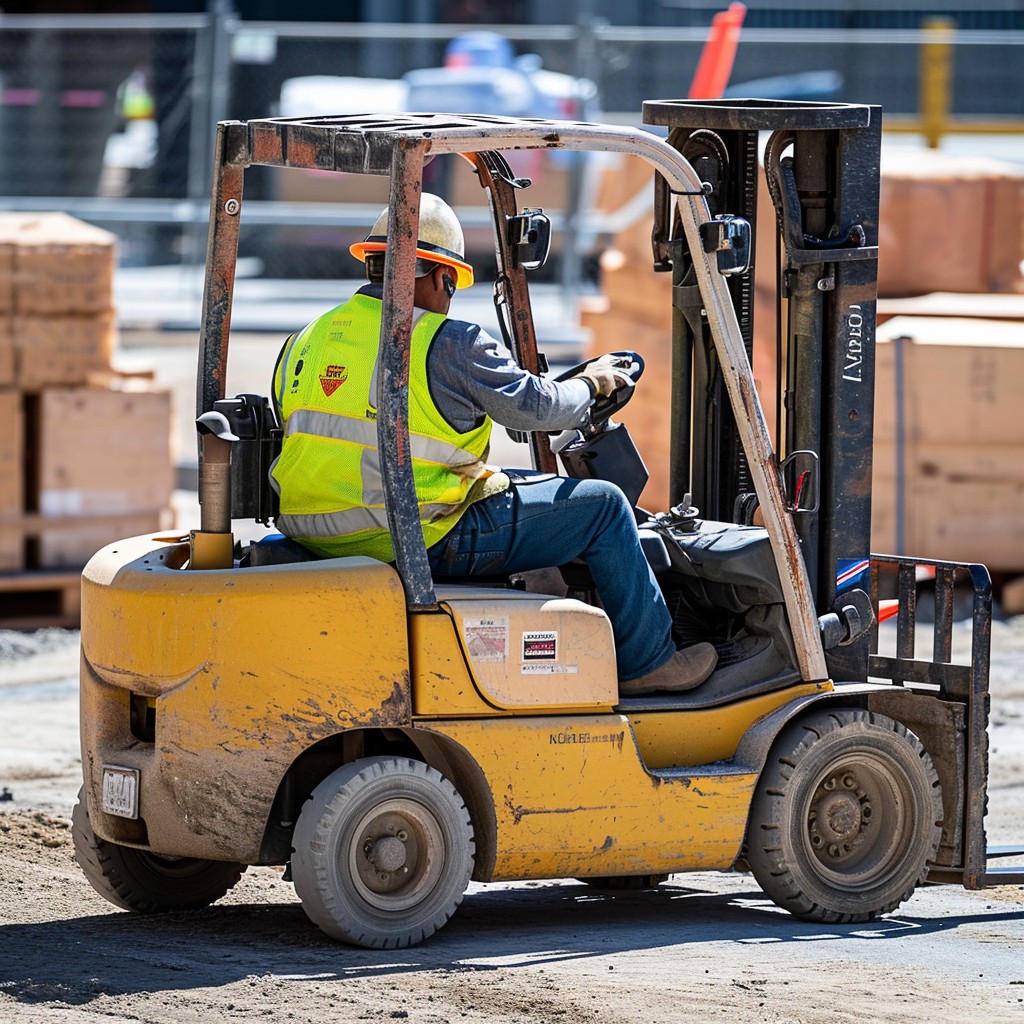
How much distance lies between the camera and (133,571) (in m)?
5.39

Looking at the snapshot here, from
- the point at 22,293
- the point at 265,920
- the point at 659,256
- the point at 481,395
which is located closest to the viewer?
the point at 481,395

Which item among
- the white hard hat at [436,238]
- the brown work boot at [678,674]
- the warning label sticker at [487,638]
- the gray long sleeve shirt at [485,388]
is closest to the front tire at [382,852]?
the warning label sticker at [487,638]

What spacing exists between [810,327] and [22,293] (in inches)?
209

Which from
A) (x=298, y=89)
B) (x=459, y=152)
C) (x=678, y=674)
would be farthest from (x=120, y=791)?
(x=298, y=89)

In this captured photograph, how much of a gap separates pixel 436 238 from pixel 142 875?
195 cm

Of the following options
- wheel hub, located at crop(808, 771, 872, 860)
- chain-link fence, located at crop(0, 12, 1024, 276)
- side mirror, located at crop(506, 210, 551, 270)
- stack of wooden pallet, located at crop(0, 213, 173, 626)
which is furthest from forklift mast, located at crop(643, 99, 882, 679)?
chain-link fence, located at crop(0, 12, 1024, 276)

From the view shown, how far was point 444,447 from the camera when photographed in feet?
17.4

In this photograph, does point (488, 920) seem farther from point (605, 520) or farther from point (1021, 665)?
point (1021, 665)

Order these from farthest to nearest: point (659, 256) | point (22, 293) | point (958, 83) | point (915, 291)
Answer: point (958, 83) → point (915, 291) → point (22, 293) → point (659, 256)

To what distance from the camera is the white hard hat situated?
535 centimetres

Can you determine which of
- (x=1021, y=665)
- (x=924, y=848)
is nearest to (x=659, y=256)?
(x=924, y=848)

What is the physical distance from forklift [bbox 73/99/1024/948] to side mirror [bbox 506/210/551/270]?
11mm

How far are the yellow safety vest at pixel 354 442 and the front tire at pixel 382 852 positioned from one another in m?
0.59

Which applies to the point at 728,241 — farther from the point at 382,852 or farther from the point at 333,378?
the point at 382,852
